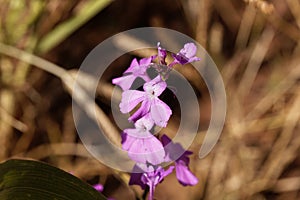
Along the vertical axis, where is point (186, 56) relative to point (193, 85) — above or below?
below

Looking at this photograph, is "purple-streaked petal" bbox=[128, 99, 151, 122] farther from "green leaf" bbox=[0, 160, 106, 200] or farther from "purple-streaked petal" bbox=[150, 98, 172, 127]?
"green leaf" bbox=[0, 160, 106, 200]

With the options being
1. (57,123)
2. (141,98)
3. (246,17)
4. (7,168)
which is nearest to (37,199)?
(7,168)

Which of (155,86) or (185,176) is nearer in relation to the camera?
(155,86)

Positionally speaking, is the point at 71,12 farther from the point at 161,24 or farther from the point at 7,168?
the point at 7,168

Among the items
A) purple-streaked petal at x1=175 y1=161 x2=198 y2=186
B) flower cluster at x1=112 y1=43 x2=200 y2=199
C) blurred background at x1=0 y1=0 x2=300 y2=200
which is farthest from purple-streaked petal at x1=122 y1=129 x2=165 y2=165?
blurred background at x1=0 y1=0 x2=300 y2=200

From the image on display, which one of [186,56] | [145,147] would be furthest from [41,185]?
[186,56]

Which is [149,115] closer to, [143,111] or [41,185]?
[143,111]

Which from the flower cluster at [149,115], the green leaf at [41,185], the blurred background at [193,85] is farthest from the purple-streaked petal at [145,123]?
the blurred background at [193,85]

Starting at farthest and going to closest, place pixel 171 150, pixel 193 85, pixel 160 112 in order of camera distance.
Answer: pixel 193 85
pixel 171 150
pixel 160 112
